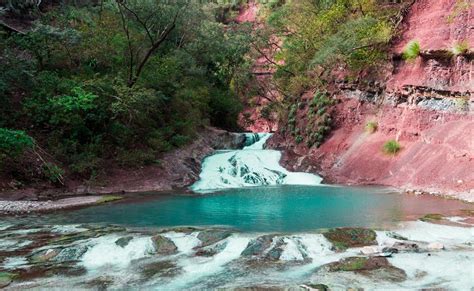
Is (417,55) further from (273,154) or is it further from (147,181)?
(147,181)

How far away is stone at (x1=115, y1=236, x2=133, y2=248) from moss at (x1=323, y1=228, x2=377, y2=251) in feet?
15.2

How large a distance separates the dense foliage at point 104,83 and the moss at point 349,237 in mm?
12981

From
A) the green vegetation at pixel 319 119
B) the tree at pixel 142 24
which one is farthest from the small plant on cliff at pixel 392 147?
the tree at pixel 142 24

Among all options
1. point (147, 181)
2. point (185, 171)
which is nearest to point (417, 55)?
point (185, 171)

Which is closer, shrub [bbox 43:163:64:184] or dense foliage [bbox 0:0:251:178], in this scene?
shrub [bbox 43:163:64:184]

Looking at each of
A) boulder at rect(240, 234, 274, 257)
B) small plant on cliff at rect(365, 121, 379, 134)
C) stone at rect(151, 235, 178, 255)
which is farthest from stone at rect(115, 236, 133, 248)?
small plant on cliff at rect(365, 121, 379, 134)

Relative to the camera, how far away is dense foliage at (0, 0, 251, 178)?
65.7 ft

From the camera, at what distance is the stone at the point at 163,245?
9.73 meters

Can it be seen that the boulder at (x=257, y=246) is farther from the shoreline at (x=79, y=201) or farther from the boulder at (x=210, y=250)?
the shoreline at (x=79, y=201)

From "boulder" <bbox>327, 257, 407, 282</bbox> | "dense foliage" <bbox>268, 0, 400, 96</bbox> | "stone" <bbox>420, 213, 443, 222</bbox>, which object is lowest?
"boulder" <bbox>327, 257, 407, 282</bbox>

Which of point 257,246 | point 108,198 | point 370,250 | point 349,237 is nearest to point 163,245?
point 257,246

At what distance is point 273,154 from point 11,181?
15249 millimetres

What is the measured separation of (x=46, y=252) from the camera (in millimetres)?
9539

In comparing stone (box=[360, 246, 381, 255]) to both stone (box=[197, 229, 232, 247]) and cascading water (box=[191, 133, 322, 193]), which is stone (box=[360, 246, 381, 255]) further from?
cascading water (box=[191, 133, 322, 193])
